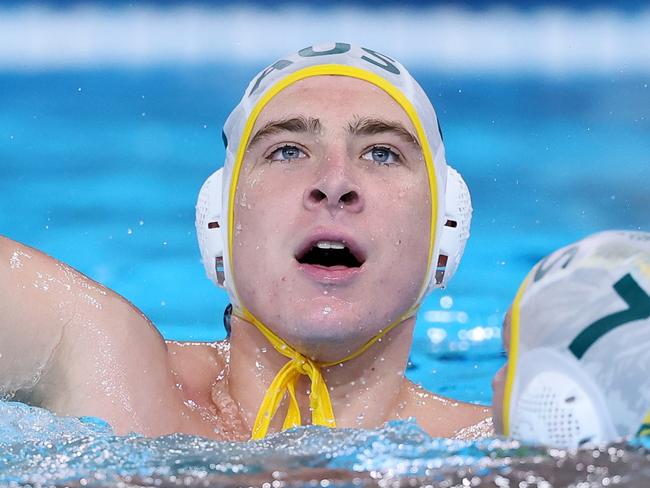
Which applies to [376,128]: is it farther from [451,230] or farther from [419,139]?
[451,230]

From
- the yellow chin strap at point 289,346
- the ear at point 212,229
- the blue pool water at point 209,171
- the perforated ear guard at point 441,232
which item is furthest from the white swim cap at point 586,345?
the blue pool water at point 209,171

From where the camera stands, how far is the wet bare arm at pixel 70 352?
7.38 ft

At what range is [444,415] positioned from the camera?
8.48 ft

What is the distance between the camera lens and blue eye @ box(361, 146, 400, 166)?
2.39m

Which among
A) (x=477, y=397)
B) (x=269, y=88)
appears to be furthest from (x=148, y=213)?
(x=269, y=88)

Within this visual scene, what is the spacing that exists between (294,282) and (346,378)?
273 millimetres

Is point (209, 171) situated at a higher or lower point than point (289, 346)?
higher

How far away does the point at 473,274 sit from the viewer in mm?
4344

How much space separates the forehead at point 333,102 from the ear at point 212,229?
0.18 metres

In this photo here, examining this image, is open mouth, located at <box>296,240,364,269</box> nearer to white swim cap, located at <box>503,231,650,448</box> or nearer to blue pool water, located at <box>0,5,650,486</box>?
white swim cap, located at <box>503,231,650,448</box>

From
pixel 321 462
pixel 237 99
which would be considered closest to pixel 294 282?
pixel 321 462

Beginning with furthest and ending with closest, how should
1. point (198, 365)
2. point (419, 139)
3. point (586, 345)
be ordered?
point (198, 365)
point (419, 139)
point (586, 345)

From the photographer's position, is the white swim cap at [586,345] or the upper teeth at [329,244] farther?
the upper teeth at [329,244]

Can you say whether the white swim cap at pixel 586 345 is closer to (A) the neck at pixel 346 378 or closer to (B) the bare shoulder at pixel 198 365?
(A) the neck at pixel 346 378
